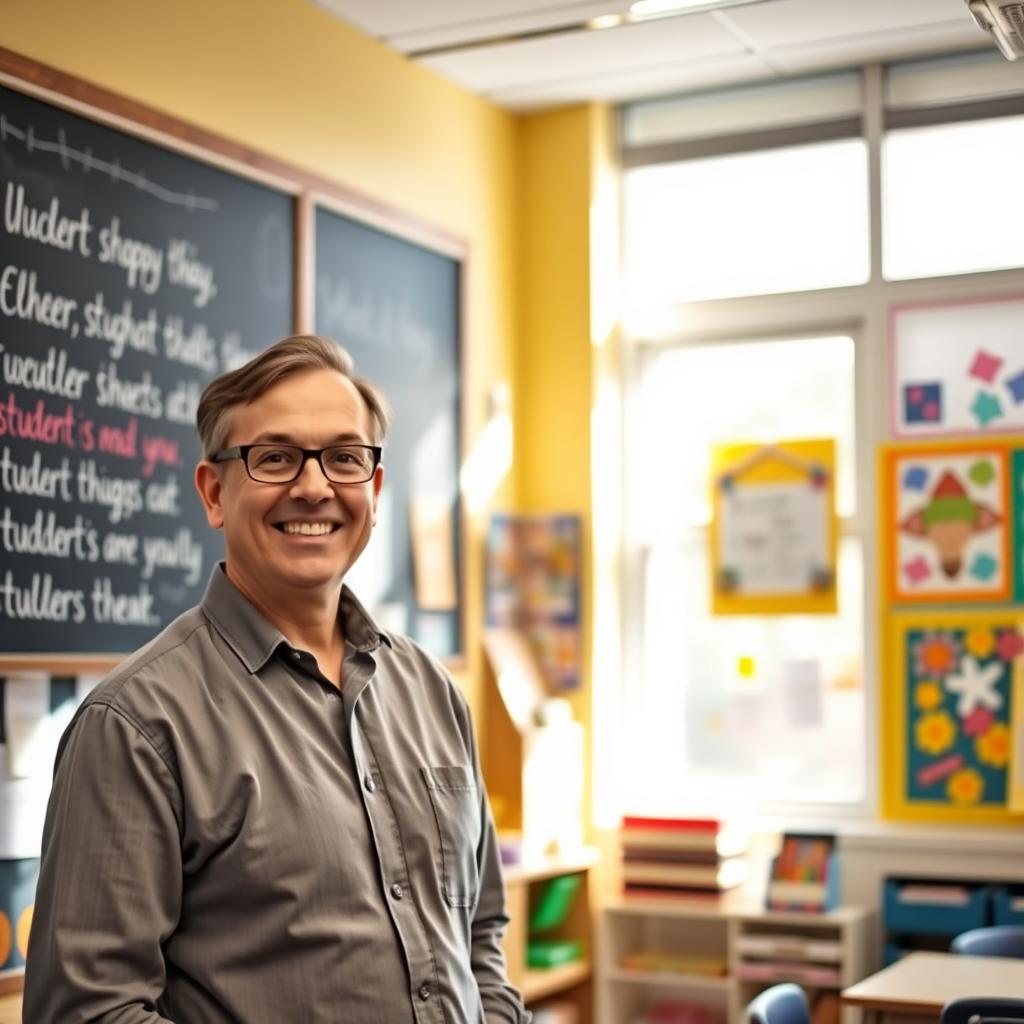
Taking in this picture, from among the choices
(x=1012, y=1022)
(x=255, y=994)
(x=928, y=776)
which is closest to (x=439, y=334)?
(x=928, y=776)

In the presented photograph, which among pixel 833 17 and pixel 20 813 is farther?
pixel 833 17

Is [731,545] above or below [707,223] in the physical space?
below

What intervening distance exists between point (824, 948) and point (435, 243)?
224cm

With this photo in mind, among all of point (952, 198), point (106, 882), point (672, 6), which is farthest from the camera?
point (952, 198)

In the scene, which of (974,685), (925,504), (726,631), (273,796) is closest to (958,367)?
(925,504)

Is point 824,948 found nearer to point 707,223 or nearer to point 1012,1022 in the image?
point 1012,1022

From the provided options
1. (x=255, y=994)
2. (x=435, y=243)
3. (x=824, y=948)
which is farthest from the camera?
(x=435, y=243)

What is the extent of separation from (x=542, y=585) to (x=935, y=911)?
1.49 m

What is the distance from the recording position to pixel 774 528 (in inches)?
194

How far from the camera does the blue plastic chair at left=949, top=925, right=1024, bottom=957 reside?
12.6 ft

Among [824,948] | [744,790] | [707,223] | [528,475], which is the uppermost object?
[707,223]

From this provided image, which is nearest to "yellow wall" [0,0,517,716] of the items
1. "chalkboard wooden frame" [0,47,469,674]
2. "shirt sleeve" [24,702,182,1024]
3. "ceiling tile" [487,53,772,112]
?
"chalkboard wooden frame" [0,47,469,674]

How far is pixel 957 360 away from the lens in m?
4.70

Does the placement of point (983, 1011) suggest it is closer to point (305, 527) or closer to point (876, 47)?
point (305, 527)
